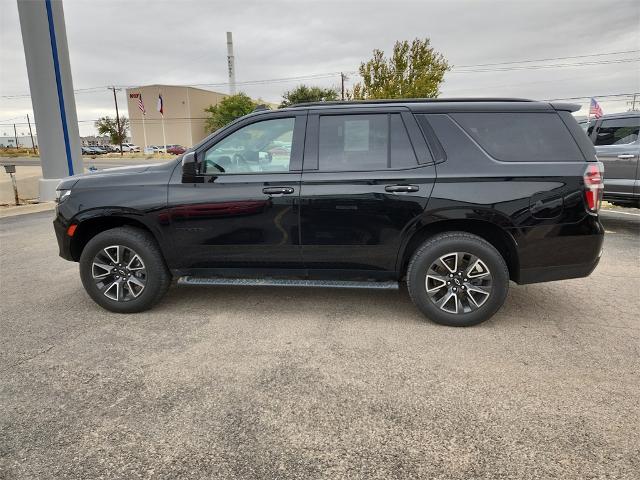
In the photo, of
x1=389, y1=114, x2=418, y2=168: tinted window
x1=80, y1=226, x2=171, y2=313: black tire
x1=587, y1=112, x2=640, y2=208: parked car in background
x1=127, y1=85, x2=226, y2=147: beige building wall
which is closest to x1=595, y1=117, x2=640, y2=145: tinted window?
x1=587, y1=112, x2=640, y2=208: parked car in background

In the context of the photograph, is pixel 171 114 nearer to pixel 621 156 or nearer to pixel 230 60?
pixel 230 60

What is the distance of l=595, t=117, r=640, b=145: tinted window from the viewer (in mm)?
7809

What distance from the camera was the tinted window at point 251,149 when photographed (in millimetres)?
3977

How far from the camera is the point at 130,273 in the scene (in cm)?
416

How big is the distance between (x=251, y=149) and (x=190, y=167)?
58 cm

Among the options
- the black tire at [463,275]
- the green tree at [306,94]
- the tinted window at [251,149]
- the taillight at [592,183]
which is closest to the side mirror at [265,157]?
the tinted window at [251,149]

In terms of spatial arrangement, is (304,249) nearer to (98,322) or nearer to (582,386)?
(98,322)

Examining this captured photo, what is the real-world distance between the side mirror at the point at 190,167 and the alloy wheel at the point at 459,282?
2.27m

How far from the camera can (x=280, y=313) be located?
420cm

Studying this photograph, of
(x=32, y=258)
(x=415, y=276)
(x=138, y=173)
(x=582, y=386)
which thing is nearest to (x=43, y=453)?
(x=138, y=173)

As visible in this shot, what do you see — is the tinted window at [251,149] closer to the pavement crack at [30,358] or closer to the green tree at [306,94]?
the pavement crack at [30,358]

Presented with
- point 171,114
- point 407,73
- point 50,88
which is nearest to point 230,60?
point 171,114

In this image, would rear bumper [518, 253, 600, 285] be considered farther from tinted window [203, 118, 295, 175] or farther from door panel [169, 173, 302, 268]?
tinted window [203, 118, 295, 175]

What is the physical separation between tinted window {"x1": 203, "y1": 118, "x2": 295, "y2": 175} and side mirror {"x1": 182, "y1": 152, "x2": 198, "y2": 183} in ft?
0.30
